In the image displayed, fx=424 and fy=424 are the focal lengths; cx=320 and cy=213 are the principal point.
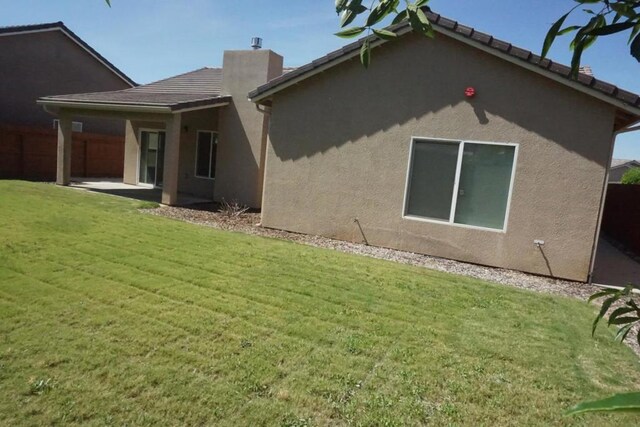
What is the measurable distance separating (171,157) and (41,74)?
553 inches

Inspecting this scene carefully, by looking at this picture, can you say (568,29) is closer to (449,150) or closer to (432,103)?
(449,150)

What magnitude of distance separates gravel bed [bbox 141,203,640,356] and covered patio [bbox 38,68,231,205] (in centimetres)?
200

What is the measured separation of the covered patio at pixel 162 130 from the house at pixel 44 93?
3504mm

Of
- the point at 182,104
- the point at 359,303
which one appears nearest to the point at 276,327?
the point at 359,303

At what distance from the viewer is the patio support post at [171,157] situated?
14.2 meters

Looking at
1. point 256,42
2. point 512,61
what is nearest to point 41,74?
point 256,42

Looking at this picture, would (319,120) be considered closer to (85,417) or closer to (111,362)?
(111,362)

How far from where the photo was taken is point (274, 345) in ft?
15.3

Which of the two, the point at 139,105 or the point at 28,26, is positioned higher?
the point at 28,26

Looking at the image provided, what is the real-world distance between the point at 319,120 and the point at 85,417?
9.09 m

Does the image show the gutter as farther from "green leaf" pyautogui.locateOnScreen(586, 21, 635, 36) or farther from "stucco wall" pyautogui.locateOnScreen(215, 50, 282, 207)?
"green leaf" pyautogui.locateOnScreen(586, 21, 635, 36)

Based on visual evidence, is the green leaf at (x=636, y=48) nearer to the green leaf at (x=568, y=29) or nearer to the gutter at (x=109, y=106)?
the green leaf at (x=568, y=29)

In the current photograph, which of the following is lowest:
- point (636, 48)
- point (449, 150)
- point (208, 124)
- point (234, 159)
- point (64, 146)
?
point (64, 146)

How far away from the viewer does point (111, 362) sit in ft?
13.1
